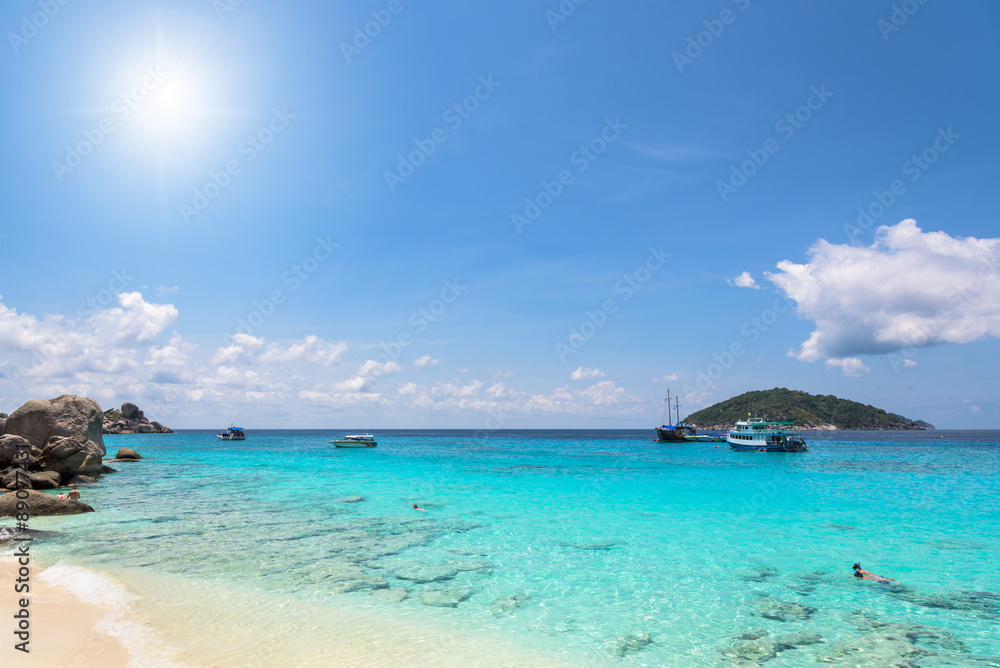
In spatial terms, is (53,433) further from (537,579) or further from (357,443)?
(357,443)

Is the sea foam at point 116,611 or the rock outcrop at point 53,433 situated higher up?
the rock outcrop at point 53,433

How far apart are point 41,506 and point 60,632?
55.7 feet

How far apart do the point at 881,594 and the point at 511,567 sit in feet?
33.2

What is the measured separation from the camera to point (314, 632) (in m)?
10.1

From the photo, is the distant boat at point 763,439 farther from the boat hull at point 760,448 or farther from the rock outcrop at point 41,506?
the rock outcrop at point 41,506

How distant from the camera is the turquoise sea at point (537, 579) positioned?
31.6 feet

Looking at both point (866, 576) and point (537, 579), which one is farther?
point (866, 576)

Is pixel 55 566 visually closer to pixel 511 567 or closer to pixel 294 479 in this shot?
pixel 511 567

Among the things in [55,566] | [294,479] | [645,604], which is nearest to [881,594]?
[645,604]

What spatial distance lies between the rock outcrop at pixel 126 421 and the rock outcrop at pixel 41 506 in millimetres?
177330

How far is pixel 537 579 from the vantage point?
552 inches

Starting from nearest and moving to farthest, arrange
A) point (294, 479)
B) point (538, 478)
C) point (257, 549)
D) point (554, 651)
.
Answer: point (554, 651), point (257, 549), point (294, 479), point (538, 478)

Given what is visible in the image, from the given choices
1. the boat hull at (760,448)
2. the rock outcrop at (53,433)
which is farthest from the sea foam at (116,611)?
Answer: the boat hull at (760,448)

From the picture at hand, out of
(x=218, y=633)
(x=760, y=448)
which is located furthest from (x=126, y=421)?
(x=218, y=633)
